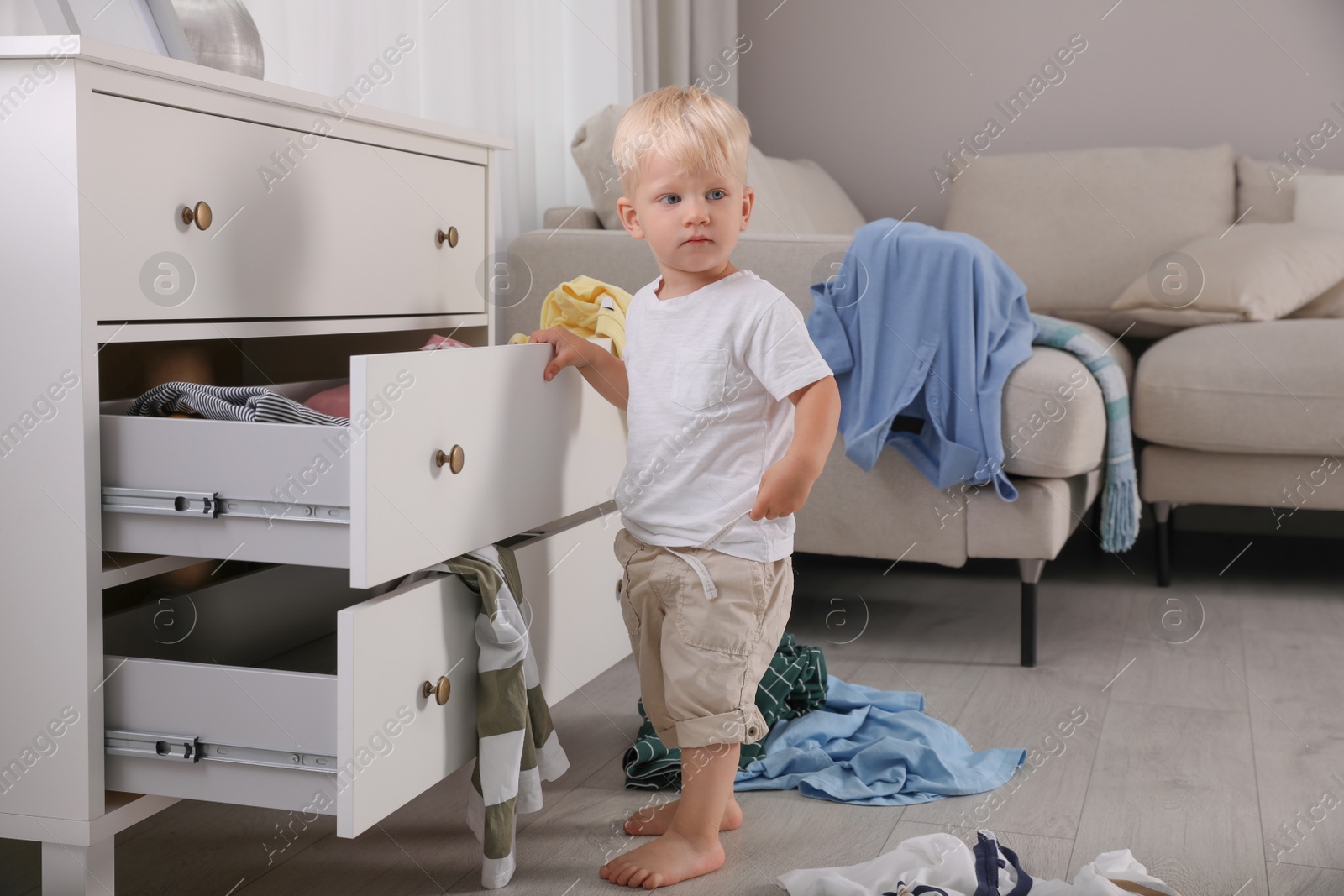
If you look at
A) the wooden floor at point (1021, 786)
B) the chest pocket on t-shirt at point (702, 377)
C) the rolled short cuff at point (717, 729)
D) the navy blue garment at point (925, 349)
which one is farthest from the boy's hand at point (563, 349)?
the navy blue garment at point (925, 349)

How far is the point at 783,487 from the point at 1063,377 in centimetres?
84

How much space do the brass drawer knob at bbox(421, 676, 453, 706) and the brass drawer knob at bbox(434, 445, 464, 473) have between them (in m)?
0.17

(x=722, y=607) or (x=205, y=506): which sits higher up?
(x=205, y=506)

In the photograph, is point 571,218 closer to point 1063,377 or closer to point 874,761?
point 1063,377

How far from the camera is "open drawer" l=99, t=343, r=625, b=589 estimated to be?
2.86 ft

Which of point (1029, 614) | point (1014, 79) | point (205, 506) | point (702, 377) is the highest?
point (1014, 79)

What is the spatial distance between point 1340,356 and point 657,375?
1439 millimetres

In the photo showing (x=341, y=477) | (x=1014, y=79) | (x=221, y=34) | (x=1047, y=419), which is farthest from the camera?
(x=1014, y=79)

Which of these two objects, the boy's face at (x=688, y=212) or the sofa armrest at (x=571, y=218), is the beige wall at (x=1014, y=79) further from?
the boy's face at (x=688, y=212)

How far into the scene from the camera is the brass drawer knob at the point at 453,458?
96cm

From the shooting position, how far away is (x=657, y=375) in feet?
3.75

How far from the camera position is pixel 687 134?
1.06 meters

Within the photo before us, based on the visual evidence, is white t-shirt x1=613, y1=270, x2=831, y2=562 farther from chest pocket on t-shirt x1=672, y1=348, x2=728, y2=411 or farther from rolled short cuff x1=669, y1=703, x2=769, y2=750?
rolled short cuff x1=669, y1=703, x2=769, y2=750

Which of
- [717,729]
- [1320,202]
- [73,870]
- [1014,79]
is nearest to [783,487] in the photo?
[717,729]
